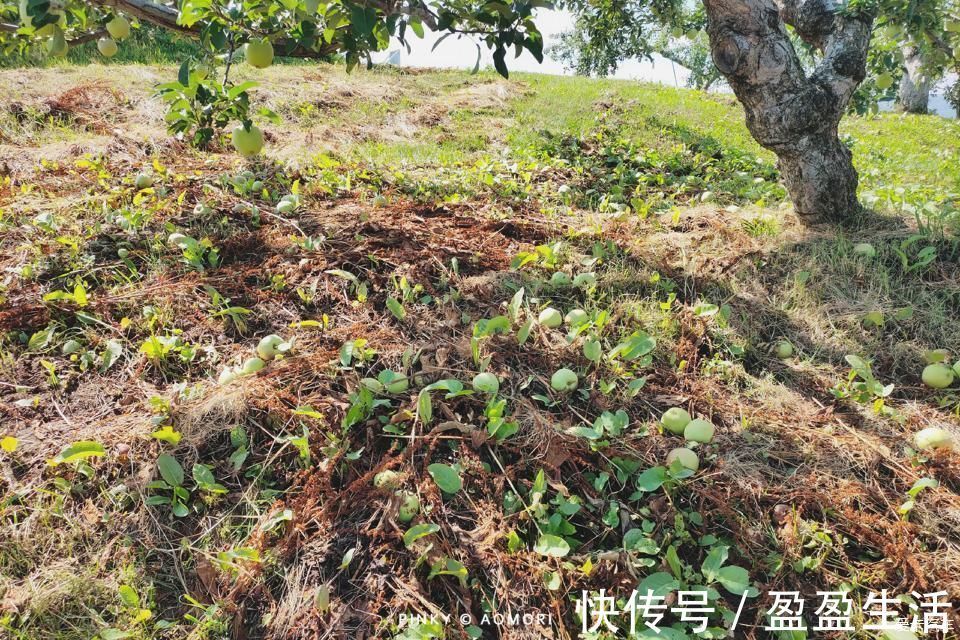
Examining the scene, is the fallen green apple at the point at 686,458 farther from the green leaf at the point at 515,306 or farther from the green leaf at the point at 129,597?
the green leaf at the point at 129,597

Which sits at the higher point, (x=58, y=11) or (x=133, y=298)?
(x=58, y=11)

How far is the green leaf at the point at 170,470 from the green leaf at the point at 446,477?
0.93 meters

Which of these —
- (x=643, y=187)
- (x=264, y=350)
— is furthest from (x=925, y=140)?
(x=264, y=350)

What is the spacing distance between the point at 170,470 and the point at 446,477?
39.9 inches

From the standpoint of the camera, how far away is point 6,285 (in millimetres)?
2840

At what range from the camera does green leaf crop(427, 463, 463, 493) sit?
188 cm

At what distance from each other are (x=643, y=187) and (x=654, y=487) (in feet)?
10.6

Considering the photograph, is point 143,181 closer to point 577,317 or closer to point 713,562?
point 577,317

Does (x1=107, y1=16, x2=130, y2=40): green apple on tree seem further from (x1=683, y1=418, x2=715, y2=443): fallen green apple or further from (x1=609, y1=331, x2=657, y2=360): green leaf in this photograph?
(x1=683, y1=418, x2=715, y2=443): fallen green apple

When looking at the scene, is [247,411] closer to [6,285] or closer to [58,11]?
[6,285]

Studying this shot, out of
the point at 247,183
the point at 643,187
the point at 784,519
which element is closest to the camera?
the point at 784,519

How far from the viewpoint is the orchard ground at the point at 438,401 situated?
1725 millimetres

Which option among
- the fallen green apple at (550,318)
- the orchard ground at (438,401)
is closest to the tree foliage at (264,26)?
the orchard ground at (438,401)

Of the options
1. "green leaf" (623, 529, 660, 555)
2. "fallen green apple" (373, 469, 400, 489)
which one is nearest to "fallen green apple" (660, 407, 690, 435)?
"green leaf" (623, 529, 660, 555)
